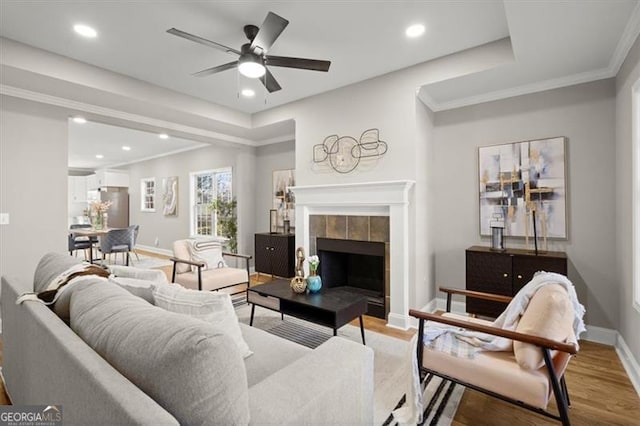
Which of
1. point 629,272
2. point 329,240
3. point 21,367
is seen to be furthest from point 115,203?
point 629,272

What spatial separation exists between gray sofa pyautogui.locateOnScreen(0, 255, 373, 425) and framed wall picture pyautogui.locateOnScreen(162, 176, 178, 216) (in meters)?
6.43

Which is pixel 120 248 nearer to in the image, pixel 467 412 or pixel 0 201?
pixel 0 201

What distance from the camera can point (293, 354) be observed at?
1663 mm

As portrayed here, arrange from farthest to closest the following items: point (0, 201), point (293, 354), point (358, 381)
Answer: point (0, 201)
point (293, 354)
point (358, 381)

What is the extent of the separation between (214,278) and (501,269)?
10.4ft

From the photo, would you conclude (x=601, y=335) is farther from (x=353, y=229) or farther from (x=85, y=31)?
(x=85, y=31)

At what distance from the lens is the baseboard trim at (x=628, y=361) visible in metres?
2.25

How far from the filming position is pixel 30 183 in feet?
11.3

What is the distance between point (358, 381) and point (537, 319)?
1.09 m

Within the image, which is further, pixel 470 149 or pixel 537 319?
pixel 470 149

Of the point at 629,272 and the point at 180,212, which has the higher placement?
the point at 180,212

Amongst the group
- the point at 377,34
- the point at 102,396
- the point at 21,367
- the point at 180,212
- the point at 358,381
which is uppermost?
the point at 377,34

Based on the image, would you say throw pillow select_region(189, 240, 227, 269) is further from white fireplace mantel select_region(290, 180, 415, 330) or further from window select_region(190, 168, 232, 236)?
window select_region(190, 168, 232, 236)

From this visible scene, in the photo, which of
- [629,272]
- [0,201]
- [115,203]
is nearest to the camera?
[629,272]
